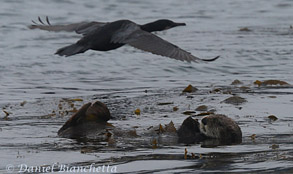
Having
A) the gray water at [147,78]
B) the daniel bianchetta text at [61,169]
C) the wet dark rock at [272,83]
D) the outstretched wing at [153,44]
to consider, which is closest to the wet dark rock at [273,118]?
the gray water at [147,78]

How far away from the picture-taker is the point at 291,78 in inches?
396

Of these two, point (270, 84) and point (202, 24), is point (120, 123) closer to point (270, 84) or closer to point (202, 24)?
point (270, 84)

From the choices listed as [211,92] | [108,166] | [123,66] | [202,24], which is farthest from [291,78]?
[202,24]

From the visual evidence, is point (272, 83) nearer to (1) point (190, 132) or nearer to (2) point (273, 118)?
(2) point (273, 118)

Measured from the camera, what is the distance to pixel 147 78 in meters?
10.6

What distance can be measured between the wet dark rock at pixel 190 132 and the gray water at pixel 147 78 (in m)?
0.37

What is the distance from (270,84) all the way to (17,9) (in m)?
11.4

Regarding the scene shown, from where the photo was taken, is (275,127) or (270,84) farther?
(270,84)

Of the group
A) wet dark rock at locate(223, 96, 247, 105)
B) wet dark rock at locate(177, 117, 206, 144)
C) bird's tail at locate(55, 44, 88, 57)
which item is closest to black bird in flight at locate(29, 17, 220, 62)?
bird's tail at locate(55, 44, 88, 57)

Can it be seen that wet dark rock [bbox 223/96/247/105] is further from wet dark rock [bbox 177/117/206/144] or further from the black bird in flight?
wet dark rock [bbox 177/117/206/144]

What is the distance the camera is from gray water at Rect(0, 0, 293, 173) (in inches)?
213

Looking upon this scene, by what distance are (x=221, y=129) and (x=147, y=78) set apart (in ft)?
15.0

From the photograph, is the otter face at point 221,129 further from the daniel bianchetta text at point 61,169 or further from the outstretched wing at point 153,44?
the daniel bianchetta text at point 61,169

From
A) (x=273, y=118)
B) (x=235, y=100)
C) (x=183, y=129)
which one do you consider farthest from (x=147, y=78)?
(x=183, y=129)
